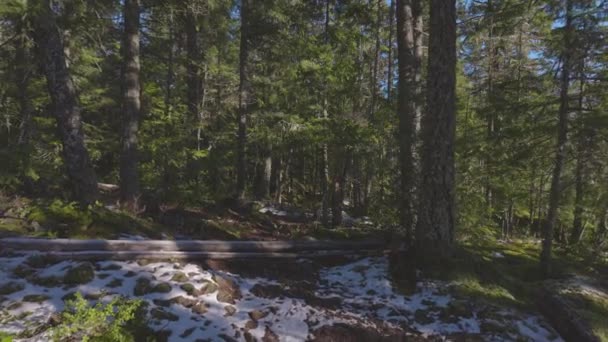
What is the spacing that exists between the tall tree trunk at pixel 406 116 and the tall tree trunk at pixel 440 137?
1.17 m

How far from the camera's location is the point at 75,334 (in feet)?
13.0

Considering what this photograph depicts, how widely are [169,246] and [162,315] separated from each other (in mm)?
1926

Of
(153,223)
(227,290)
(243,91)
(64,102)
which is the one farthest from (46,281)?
(243,91)

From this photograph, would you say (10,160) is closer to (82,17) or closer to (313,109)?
(82,17)

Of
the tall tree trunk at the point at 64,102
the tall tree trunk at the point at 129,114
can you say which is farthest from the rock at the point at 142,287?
the tall tree trunk at the point at 129,114

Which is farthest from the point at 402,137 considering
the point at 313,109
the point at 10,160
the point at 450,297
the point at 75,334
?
the point at 10,160

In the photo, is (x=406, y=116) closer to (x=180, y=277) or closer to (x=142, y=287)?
(x=180, y=277)

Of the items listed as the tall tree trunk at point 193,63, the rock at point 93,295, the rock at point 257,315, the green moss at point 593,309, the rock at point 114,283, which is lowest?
the green moss at point 593,309

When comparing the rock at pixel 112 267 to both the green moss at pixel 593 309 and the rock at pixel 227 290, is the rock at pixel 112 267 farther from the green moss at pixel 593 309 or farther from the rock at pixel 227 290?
the green moss at pixel 593 309

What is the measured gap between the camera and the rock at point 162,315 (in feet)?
15.2

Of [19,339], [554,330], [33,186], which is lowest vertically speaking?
[554,330]

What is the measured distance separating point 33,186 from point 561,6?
47.4ft

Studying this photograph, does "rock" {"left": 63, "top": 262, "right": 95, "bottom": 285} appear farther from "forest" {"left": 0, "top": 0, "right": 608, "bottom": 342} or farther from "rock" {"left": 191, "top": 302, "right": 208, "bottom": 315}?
"rock" {"left": 191, "top": 302, "right": 208, "bottom": 315}

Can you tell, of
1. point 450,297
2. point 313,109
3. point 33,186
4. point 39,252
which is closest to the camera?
point 39,252
